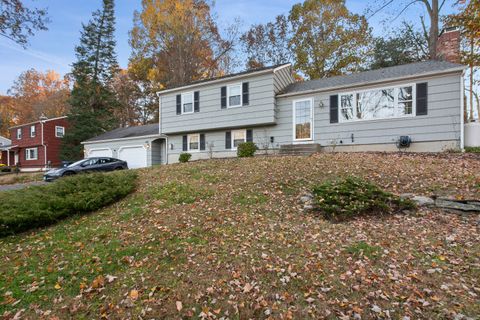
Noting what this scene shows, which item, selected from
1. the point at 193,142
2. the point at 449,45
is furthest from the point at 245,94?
the point at 449,45

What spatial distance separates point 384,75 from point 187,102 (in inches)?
451

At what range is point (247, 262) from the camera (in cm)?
410

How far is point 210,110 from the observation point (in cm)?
1606

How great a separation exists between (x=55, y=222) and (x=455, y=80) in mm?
15205

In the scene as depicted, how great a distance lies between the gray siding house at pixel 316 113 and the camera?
1113 centimetres

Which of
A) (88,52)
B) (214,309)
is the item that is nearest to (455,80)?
(214,309)

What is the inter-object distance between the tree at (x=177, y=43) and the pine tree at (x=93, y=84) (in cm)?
506

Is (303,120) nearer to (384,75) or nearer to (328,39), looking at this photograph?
(384,75)

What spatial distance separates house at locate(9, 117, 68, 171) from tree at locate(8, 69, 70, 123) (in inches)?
301

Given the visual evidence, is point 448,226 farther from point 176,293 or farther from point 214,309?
point 176,293

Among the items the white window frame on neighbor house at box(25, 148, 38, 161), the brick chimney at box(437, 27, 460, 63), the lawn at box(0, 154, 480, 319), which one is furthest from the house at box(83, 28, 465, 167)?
the white window frame on neighbor house at box(25, 148, 38, 161)

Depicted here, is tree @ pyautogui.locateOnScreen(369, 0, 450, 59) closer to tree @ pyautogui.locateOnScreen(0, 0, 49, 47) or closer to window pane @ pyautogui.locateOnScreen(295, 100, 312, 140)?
window pane @ pyautogui.locateOnScreen(295, 100, 312, 140)

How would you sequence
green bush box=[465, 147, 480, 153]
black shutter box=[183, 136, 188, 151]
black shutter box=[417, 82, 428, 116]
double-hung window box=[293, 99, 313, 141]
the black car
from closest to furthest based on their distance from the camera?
green bush box=[465, 147, 480, 153] < black shutter box=[417, 82, 428, 116] < double-hung window box=[293, 99, 313, 141] < the black car < black shutter box=[183, 136, 188, 151]

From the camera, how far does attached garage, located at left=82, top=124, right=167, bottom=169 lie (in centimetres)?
1905
